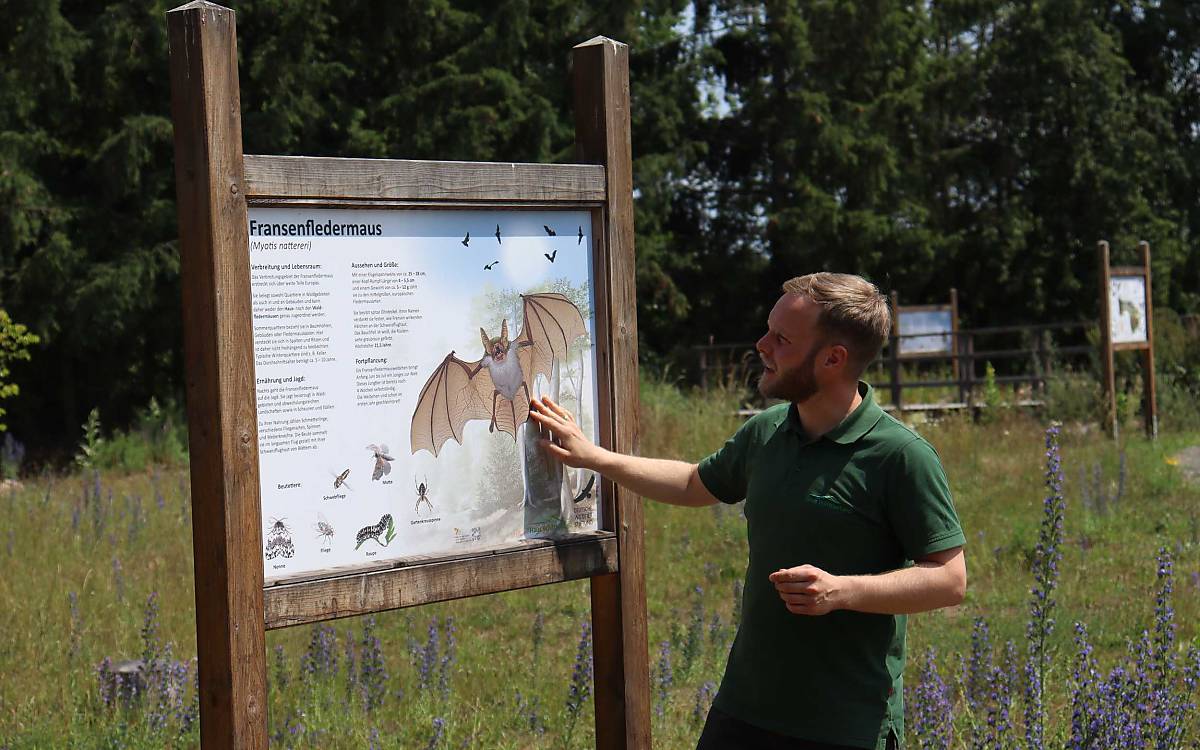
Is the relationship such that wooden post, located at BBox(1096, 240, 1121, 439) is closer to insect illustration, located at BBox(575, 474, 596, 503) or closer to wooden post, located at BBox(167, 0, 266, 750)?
insect illustration, located at BBox(575, 474, 596, 503)

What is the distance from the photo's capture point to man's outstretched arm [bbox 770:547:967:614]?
2883mm

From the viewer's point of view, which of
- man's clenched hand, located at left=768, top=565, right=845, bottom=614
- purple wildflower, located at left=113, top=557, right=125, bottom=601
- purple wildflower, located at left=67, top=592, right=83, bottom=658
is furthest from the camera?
purple wildflower, located at left=113, top=557, right=125, bottom=601

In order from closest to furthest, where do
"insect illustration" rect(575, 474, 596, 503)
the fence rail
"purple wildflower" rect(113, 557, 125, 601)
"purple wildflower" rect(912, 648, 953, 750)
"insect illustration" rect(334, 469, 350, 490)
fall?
1. "insect illustration" rect(334, 469, 350, 490)
2. "insect illustration" rect(575, 474, 596, 503)
3. "purple wildflower" rect(912, 648, 953, 750)
4. "purple wildflower" rect(113, 557, 125, 601)
5. the fence rail

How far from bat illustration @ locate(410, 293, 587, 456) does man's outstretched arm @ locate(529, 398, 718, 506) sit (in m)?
0.08

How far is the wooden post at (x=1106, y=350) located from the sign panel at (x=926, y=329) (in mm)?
8219

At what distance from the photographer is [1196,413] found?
15188 mm

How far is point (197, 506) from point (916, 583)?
5.49 ft

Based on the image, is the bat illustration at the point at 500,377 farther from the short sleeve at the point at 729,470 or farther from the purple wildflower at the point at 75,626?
the purple wildflower at the point at 75,626

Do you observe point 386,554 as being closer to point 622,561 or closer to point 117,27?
point 622,561

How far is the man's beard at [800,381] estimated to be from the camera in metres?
3.21

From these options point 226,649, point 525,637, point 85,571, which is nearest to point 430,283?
point 226,649

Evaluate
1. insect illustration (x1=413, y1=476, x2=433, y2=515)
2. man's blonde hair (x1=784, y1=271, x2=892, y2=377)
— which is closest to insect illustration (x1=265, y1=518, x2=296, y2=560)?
insect illustration (x1=413, y1=476, x2=433, y2=515)

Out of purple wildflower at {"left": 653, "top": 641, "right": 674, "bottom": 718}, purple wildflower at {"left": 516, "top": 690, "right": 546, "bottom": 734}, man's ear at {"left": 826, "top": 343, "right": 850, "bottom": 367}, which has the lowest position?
purple wildflower at {"left": 516, "top": 690, "right": 546, "bottom": 734}

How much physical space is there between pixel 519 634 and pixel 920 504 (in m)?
4.60
